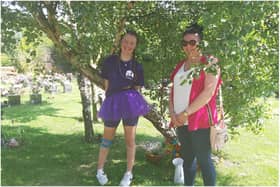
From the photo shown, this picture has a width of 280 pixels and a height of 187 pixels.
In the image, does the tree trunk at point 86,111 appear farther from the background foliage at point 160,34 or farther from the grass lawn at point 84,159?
the background foliage at point 160,34

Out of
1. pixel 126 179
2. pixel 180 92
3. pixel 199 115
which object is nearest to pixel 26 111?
pixel 126 179

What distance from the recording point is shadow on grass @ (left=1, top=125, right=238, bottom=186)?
4648 mm

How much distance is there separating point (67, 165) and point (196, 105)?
2.87 meters

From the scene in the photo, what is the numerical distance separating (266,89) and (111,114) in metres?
1.57

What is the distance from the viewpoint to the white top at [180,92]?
3168 mm

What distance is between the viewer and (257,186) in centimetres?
479

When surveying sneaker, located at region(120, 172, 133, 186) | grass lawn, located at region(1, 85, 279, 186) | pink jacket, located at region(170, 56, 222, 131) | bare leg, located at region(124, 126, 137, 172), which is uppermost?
pink jacket, located at region(170, 56, 222, 131)

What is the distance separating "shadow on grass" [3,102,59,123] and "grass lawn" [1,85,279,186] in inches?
15.9

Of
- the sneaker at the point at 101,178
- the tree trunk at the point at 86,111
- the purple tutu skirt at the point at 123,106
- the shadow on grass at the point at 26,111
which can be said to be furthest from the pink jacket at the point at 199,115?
the shadow on grass at the point at 26,111

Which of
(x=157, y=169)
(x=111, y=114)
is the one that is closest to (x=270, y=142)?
(x=157, y=169)

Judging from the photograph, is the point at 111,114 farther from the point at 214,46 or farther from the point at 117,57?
the point at 214,46

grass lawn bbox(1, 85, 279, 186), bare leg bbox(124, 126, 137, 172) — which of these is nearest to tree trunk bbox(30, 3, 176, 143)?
bare leg bbox(124, 126, 137, 172)

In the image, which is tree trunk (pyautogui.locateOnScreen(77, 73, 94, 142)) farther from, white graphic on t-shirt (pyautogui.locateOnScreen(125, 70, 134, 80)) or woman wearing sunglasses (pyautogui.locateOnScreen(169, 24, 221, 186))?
woman wearing sunglasses (pyautogui.locateOnScreen(169, 24, 221, 186))

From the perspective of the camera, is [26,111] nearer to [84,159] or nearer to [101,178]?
[84,159]
